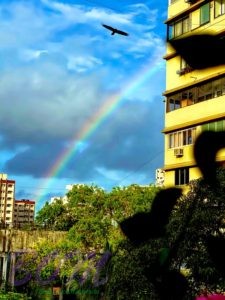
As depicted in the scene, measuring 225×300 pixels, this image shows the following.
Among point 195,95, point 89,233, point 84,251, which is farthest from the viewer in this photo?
point 89,233

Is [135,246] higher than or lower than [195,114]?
lower

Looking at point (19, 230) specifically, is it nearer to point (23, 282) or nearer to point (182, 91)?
point (23, 282)

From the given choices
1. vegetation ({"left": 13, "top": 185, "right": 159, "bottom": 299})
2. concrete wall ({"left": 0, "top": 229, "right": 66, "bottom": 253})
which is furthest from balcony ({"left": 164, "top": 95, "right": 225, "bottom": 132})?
concrete wall ({"left": 0, "top": 229, "right": 66, "bottom": 253})

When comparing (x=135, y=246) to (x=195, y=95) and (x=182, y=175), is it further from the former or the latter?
(x=195, y=95)

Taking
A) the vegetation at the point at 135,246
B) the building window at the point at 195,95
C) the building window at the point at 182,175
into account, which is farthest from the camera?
the building window at the point at 182,175

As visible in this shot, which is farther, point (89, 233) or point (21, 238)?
point (89, 233)

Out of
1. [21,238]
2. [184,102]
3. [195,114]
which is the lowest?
[21,238]

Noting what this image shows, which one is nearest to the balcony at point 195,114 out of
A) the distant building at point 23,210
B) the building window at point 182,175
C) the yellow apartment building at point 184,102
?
the yellow apartment building at point 184,102

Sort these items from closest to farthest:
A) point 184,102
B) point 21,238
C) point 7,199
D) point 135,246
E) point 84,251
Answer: point 135,246, point 184,102, point 84,251, point 21,238, point 7,199

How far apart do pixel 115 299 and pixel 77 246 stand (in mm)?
13301

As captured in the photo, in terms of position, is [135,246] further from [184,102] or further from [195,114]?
[184,102]

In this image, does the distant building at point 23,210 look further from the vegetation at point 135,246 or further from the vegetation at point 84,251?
the vegetation at point 84,251

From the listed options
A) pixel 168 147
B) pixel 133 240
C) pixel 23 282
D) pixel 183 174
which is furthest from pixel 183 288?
pixel 23 282

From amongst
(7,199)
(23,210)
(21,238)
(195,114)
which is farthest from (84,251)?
(23,210)
